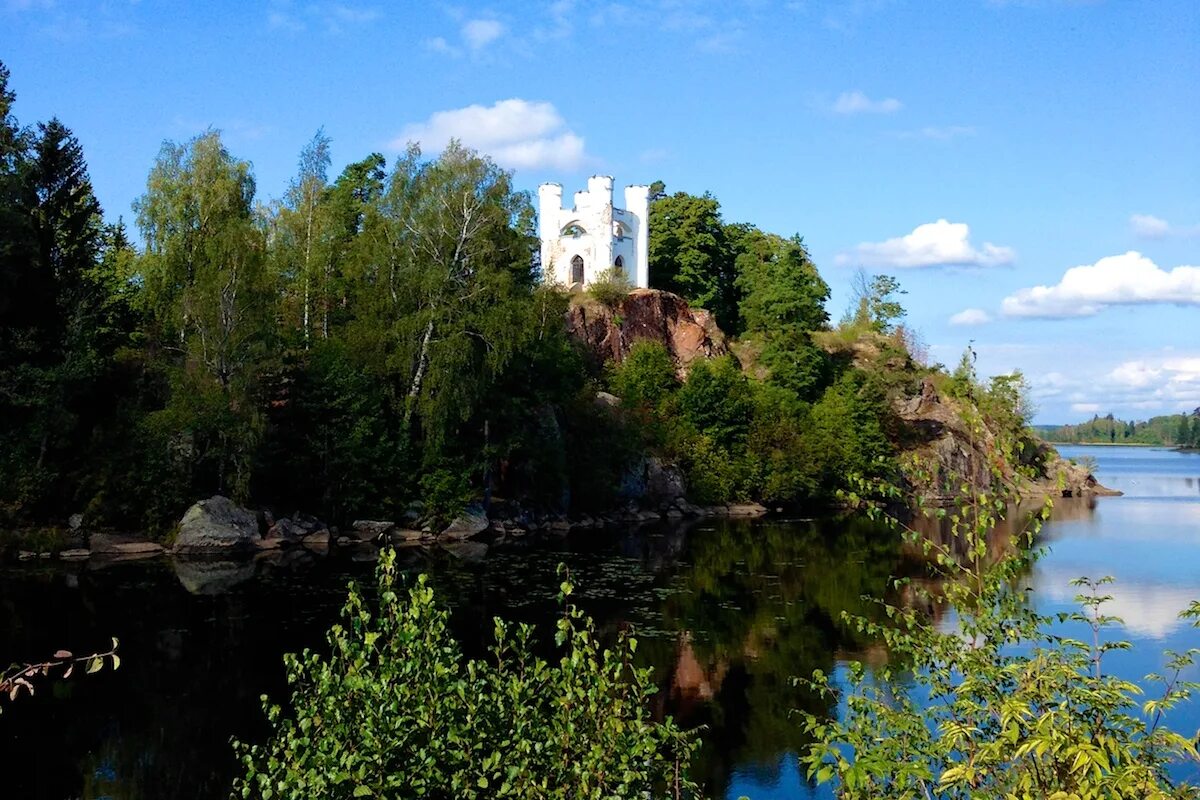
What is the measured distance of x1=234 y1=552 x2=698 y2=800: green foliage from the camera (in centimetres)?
666

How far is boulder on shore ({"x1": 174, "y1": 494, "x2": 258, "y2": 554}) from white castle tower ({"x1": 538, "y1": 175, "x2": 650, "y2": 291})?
31976 mm

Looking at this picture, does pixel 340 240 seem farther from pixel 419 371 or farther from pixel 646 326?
pixel 646 326

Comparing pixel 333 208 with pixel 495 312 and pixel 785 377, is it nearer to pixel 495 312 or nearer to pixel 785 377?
pixel 495 312

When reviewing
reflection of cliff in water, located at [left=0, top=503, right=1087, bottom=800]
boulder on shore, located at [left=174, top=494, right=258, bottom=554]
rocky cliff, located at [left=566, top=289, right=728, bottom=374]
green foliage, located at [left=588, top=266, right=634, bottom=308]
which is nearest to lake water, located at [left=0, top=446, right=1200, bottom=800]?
reflection of cliff in water, located at [left=0, top=503, right=1087, bottom=800]

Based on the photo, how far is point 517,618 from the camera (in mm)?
24344

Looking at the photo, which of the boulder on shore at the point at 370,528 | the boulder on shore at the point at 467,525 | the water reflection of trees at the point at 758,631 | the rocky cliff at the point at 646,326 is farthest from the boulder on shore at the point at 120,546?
the rocky cliff at the point at 646,326

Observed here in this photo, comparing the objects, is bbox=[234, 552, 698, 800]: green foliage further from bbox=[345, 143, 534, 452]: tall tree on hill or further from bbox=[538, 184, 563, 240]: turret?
bbox=[538, 184, 563, 240]: turret

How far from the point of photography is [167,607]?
2566 centimetres

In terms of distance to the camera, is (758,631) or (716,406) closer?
(758,631)

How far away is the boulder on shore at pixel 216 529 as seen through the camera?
35.7 meters

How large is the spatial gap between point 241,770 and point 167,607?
13135 millimetres

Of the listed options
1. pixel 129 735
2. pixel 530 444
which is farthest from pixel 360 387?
pixel 129 735

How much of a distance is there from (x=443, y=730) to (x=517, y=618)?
57.5 ft

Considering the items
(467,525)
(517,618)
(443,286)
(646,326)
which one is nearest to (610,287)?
(646,326)
